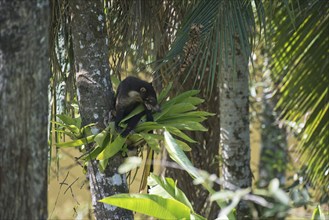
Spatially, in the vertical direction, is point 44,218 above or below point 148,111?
below

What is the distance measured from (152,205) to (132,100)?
3.15 feet

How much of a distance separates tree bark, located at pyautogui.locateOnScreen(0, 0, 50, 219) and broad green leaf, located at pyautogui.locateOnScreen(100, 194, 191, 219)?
2.55 feet

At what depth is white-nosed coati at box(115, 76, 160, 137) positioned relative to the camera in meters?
4.20

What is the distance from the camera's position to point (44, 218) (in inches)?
108

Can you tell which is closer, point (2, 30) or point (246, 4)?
point (2, 30)

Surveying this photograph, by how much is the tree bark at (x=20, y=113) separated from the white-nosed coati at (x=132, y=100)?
1461mm

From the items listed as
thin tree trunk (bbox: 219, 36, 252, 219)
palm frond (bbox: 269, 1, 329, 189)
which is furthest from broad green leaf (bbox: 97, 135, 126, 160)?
palm frond (bbox: 269, 1, 329, 189)

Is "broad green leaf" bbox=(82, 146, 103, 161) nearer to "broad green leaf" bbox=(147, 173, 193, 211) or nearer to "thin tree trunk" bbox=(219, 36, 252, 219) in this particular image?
"broad green leaf" bbox=(147, 173, 193, 211)

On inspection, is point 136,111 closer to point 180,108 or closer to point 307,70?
point 180,108

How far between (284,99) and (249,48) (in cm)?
138

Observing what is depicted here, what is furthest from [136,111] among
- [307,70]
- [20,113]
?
[307,70]

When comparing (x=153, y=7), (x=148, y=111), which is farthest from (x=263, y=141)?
(x=148, y=111)

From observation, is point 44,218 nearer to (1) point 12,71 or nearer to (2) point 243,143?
(1) point 12,71

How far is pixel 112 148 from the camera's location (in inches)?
160
